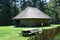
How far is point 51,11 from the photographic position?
213 ft

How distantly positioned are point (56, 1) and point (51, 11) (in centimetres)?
438

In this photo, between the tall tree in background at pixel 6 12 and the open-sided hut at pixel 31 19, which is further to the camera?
the tall tree in background at pixel 6 12

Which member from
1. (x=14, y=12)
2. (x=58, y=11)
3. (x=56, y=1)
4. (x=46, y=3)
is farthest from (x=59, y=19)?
(x=14, y=12)

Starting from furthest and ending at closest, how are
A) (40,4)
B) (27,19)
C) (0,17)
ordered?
(40,4) < (0,17) < (27,19)

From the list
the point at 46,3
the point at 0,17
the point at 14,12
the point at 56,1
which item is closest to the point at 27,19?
the point at 0,17

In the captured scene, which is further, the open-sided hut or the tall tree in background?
the tall tree in background

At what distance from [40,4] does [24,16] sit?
117ft

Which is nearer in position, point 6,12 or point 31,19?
point 31,19

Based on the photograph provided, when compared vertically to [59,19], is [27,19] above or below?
above

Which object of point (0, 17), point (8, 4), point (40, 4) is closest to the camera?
point (0, 17)

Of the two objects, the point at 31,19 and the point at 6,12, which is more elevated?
the point at 31,19

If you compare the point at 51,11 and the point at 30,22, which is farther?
the point at 51,11

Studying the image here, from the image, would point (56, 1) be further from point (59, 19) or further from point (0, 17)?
point (0, 17)

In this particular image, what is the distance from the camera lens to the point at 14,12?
204 feet
